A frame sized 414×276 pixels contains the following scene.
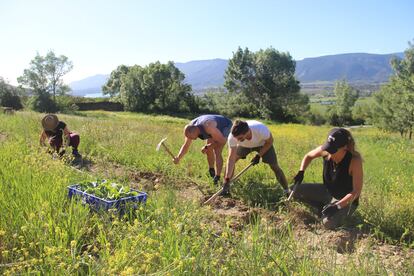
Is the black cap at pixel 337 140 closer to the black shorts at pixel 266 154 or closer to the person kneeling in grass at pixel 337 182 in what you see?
the person kneeling in grass at pixel 337 182

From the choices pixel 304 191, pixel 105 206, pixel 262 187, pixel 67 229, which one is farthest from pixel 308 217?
pixel 67 229

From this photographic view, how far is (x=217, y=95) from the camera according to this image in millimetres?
56344

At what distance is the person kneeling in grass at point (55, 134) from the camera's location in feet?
24.7

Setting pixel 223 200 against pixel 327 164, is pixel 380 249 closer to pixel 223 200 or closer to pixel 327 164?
pixel 327 164

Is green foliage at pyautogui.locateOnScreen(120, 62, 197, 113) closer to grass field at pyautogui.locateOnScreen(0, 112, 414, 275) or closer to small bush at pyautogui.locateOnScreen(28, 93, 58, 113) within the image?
small bush at pyautogui.locateOnScreen(28, 93, 58, 113)

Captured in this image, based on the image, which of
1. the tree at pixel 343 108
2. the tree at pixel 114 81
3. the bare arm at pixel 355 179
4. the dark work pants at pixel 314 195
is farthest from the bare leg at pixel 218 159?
the tree at pixel 114 81

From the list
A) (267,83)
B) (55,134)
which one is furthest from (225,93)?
(55,134)

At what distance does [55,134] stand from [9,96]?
3935 cm

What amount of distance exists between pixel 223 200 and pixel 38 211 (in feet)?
9.49

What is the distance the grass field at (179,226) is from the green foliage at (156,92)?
138ft

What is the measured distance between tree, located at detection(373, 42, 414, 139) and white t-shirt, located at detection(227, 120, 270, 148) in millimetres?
17929

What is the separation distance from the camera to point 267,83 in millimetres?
55156

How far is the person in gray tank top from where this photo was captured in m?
6.16

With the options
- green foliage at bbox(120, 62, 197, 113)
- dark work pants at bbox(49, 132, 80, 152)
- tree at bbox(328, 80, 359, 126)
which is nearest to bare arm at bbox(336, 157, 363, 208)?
dark work pants at bbox(49, 132, 80, 152)
